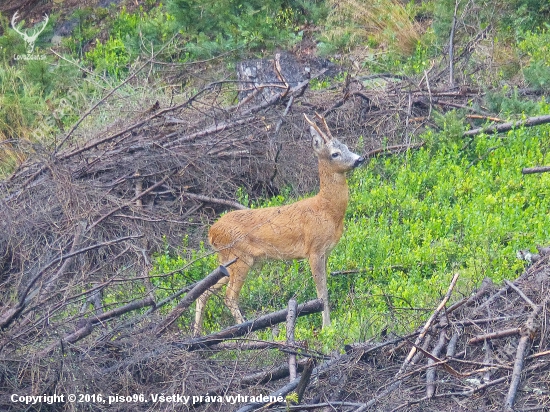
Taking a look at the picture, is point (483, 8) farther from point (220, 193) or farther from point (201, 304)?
point (201, 304)

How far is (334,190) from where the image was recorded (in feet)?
29.1

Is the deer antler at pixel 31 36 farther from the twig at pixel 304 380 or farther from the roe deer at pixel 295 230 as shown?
the twig at pixel 304 380

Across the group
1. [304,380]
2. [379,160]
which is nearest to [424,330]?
[304,380]

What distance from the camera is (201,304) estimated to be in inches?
337

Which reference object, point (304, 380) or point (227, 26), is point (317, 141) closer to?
point (304, 380)

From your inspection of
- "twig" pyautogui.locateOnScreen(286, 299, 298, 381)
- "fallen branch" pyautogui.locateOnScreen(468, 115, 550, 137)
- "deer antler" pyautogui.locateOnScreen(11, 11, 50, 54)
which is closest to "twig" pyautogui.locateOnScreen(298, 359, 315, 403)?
"twig" pyautogui.locateOnScreen(286, 299, 298, 381)

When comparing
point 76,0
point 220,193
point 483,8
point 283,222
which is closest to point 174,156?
point 220,193

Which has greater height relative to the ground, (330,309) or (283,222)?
(283,222)

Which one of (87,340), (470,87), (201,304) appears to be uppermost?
(87,340)

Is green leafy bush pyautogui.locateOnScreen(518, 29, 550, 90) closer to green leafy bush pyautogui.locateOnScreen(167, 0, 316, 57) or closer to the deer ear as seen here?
green leafy bush pyautogui.locateOnScreen(167, 0, 316, 57)

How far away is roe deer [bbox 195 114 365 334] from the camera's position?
8648mm

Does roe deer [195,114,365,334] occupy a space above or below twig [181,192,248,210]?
above

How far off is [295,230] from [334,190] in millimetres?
547

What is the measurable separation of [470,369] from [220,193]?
4986 mm
